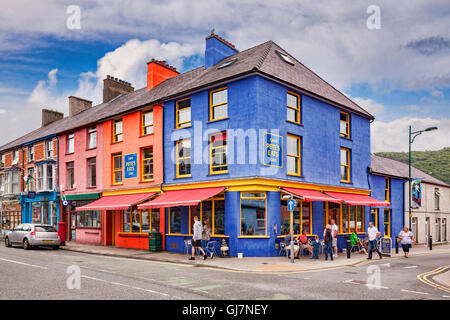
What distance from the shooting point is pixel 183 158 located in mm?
21344

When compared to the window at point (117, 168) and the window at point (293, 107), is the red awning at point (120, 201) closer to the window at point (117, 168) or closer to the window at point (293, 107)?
the window at point (117, 168)

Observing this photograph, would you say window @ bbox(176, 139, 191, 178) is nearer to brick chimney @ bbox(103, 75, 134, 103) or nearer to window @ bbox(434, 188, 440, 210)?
brick chimney @ bbox(103, 75, 134, 103)

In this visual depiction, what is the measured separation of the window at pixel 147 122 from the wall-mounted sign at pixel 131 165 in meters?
1.61

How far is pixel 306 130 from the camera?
21.2 m

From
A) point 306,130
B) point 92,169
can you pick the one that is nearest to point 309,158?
point 306,130

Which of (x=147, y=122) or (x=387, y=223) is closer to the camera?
(x=147, y=122)

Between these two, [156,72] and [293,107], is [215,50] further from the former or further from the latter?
[293,107]

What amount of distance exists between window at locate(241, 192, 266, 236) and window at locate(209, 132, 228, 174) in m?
1.96

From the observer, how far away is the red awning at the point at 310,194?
61.1ft

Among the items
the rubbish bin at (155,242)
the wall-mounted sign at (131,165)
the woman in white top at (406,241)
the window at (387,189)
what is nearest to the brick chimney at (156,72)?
the wall-mounted sign at (131,165)

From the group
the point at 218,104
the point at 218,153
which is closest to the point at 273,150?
the point at 218,153

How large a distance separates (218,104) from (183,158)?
3.67 m

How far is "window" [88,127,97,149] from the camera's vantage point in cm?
2773


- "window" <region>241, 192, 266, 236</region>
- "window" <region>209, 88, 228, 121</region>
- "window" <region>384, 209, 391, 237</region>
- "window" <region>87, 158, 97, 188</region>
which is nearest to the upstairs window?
"window" <region>87, 158, 97, 188</region>
